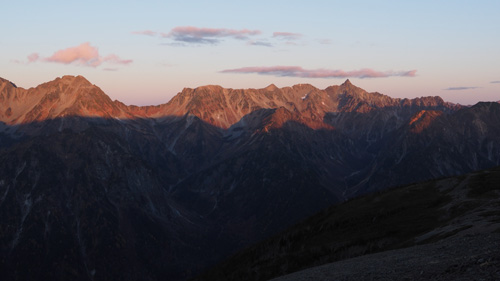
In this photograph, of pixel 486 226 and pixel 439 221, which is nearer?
pixel 486 226

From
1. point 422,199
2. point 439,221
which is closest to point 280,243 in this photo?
point 422,199

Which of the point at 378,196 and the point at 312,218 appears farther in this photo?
the point at 312,218

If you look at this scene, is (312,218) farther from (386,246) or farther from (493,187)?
(386,246)

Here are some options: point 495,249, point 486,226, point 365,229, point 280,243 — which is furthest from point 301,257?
point 495,249

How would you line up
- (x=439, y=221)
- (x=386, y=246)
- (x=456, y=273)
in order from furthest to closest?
(x=439, y=221)
(x=386, y=246)
(x=456, y=273)

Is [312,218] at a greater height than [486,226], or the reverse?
[486,226]

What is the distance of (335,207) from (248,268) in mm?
28796

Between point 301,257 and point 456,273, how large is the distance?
42.5m

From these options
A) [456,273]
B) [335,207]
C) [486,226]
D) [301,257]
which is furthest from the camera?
[335,207]

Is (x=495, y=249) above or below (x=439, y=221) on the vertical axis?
above

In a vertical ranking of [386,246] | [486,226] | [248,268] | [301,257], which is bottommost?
[248,268]

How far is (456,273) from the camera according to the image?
106 feet

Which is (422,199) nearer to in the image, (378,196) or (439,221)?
(378,196)

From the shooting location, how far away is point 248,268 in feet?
282
